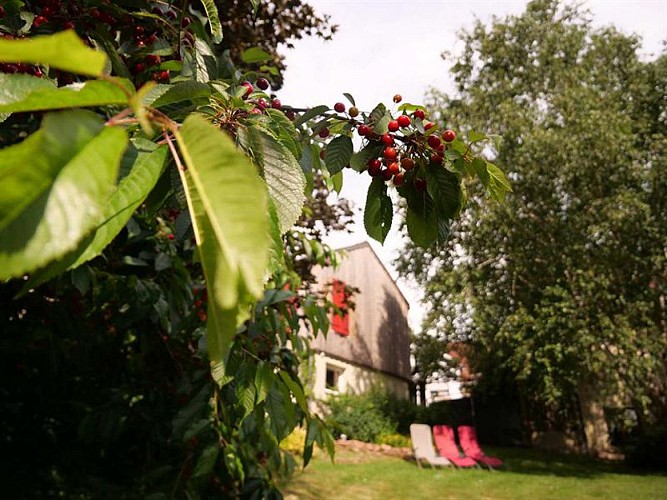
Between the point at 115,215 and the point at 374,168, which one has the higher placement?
the point at 374,168

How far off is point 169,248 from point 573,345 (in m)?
11.4

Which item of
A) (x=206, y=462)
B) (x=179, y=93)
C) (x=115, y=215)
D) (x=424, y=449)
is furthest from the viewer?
(x=424, y=449)

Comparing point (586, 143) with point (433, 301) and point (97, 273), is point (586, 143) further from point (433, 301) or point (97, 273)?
point (97, 273)

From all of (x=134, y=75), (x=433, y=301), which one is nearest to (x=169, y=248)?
(x=134, y=75)

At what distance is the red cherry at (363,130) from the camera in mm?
1387

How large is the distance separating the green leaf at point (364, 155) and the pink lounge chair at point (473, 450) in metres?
12.7

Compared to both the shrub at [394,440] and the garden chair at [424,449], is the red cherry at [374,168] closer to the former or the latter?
the garden chair at [424,449]

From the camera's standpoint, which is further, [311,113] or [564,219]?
[564,219]

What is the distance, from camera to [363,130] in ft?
4.58

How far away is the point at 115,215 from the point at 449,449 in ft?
45.7

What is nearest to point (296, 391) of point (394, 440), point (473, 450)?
point (473, 450)

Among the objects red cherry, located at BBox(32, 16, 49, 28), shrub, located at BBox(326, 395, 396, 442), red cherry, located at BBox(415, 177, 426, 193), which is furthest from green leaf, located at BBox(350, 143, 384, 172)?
shrub, located at BBox(326, 395, 396, 442)

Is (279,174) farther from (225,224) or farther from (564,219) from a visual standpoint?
(564,219)

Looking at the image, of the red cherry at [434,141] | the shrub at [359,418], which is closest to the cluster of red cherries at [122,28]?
the red cherry at [434,141]
